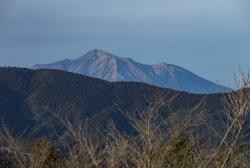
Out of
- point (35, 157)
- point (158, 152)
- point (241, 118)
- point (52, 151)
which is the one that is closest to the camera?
point (241, 118)

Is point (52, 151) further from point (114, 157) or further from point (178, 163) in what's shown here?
point (114, 157)

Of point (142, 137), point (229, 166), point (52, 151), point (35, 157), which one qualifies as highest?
point (142, 137)

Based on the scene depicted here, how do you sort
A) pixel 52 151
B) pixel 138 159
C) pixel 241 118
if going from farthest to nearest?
pixel 52 151 < pixel 138 159 < pixel 241 118

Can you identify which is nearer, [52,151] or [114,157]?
[114,157]

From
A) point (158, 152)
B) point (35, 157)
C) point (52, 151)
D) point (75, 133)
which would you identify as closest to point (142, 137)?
point (158, 152)

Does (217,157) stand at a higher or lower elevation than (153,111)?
lower

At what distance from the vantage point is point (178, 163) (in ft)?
40.8

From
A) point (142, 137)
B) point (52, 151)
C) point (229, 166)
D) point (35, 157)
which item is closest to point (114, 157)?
point (142, 137)

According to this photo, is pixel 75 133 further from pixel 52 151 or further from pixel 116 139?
pixel 52 151

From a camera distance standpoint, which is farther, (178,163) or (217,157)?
(178,163)

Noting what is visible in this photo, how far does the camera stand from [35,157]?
17.1m

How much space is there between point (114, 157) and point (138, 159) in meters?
0.70

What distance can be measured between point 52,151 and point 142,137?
59.6 ft

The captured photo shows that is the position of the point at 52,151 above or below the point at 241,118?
below
